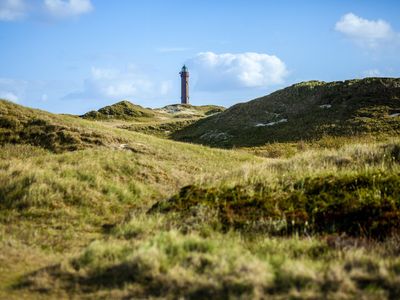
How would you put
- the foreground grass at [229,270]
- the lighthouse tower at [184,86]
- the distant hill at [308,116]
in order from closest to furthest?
1. the foreground grass at [229,270]
2. the distant hill at [308,116]
3. the lighthouse tower at [184,86]

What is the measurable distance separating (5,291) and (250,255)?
14.0 ft

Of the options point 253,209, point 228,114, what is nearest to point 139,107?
point 228,114

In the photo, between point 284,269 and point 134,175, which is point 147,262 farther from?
point 134,175

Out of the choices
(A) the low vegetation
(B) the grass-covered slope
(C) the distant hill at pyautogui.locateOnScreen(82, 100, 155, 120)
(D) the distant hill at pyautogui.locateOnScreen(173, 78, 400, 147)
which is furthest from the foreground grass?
(C) the distant hill at pyautogui.locateOnScreen(82, 100, 155, 120)

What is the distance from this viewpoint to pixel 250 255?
8289mm

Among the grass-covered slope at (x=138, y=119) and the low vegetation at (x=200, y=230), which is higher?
the grass-covered slope at (x=138, y=119)

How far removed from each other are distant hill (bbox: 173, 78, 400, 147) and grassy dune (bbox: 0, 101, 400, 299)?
25777mm

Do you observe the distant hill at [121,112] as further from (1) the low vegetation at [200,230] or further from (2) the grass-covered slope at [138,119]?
(1) the low vegetation at [200,230]

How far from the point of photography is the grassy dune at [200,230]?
7164 mm

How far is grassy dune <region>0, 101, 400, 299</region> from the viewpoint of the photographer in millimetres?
7164

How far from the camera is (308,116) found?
168ft

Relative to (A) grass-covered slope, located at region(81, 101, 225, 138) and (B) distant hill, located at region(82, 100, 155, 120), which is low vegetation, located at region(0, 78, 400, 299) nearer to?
(A) grass-covered slope, located at region(81, 101, 225, 138)

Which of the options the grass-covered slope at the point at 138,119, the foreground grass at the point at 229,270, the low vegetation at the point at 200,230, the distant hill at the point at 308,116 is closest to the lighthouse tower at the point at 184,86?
the grass-covered slope at the point at 138,119

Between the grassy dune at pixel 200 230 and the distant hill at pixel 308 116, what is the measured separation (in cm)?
2578
